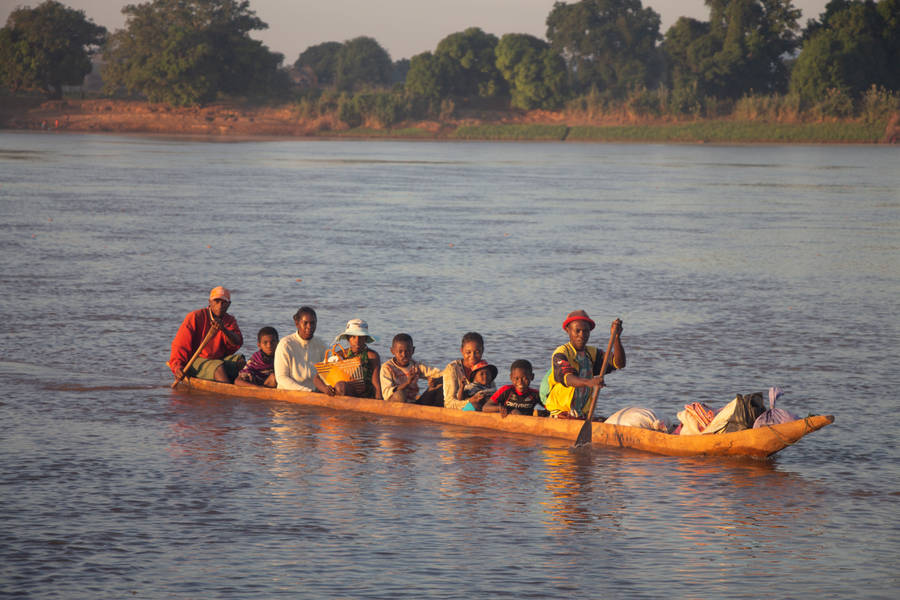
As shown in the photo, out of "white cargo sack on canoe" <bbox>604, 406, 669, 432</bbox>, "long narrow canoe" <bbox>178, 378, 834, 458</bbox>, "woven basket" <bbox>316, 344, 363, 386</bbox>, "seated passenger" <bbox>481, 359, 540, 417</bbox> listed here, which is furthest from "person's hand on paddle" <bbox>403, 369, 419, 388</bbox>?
"white cargo sack on canoe" <bbox>604, 406, 669, 432</bbox>

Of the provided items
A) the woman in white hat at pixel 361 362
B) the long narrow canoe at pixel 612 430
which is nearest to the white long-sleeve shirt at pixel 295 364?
the long narrow canoe at pixel 612 430

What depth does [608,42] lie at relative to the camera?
102m

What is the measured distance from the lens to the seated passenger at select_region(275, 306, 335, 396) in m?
12.2

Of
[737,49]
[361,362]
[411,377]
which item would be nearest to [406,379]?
[411,377]

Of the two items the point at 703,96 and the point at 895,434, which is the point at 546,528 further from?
the point at 703,96

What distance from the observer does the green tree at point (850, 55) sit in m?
77.9

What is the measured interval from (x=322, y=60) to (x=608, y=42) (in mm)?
90716

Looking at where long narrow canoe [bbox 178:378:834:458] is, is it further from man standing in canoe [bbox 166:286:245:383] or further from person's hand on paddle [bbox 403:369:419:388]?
man standing in canoe [bbox 166:286:245:383]

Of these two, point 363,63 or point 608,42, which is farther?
point 363,63

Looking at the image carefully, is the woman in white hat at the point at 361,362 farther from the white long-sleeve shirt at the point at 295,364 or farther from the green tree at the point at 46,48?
the green tree at the point at 46,48

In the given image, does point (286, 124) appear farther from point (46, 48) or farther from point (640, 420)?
point (640, 420)

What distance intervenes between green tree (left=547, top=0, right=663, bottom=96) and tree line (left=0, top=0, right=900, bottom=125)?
9cm

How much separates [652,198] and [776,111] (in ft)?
148

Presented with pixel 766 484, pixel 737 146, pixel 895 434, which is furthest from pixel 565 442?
pixel 737 146
